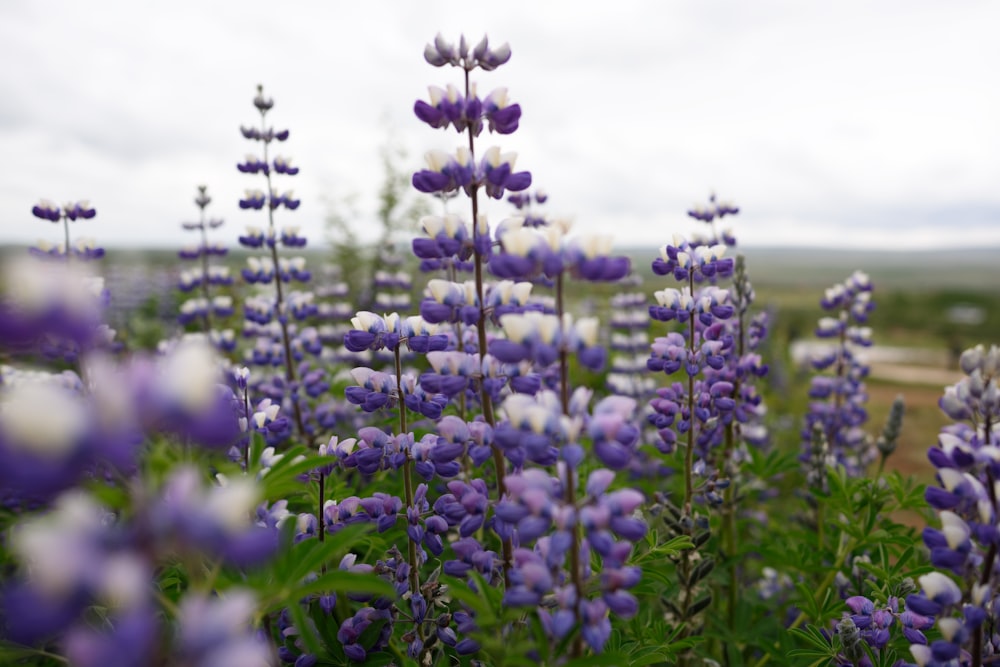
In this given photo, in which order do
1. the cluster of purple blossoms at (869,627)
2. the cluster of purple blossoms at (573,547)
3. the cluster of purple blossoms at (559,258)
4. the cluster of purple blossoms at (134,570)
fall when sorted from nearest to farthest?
the cluster of purple blossoms at (134,570)
the cluster of purple blossoms at (573,547)
the cluster of purple blossoms at (559,258)
the cluster of purple blossoms at (869,627)

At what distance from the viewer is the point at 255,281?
512cm

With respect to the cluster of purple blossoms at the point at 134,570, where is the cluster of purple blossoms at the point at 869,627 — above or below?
below

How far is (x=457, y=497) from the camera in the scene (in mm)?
2266

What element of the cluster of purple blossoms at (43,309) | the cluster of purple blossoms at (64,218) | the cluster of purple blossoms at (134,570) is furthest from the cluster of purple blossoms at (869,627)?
the cluster of purple blossoms at (64,218)

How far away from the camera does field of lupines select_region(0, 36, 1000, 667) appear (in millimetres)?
1128

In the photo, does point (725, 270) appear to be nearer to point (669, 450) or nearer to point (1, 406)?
point (669, 450)

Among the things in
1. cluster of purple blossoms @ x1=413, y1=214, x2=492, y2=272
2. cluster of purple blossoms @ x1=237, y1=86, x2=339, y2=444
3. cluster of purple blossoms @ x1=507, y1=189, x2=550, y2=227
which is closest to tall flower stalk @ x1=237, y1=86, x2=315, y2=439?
cluster of purple blossoms @ x1=237, y1=86, x2=339, y2=444

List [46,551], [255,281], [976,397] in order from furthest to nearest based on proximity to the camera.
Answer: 1. [255,281]
2. [976,397]
3. [46,551]

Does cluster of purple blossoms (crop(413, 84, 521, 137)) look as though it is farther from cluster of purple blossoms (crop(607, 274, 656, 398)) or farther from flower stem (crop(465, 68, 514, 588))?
cluster of purple blossoms (crop(607, 274, 656, 398))

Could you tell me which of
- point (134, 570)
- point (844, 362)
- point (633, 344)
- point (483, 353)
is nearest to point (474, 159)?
point (483, 353)

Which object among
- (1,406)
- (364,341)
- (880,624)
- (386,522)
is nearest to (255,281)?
(364,341)

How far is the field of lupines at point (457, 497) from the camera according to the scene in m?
1.13

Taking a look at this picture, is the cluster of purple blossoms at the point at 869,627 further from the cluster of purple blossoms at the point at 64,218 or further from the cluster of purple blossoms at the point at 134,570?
the cluster of purple blossoms at the point at 64,218

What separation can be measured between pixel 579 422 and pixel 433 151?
1094 millimetres
